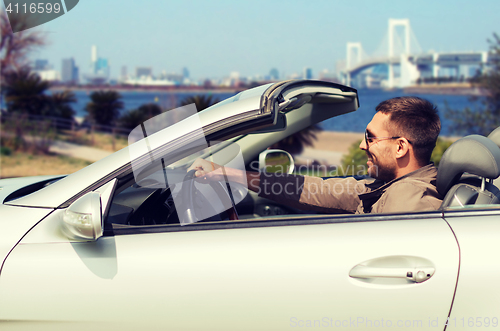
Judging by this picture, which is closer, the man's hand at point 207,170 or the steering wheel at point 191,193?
the steering wheel at point 191,193

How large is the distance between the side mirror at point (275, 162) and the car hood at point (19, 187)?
4.51 feet

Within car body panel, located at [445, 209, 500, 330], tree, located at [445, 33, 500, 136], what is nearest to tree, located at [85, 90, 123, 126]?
tree, located at [445, 33, 500, 136]

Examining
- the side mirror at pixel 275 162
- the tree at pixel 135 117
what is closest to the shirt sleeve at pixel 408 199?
the side mirror at pixel 275 162

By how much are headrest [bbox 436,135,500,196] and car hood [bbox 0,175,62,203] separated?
197 cm

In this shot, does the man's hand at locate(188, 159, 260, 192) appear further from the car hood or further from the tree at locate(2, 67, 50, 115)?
the tree at locate(2, 67, 50, 115)

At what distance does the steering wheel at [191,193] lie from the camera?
198 cm

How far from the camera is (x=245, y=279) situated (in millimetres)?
1576

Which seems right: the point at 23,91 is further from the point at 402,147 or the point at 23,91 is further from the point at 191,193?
the point at 402,147

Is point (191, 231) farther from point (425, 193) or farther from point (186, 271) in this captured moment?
point (425, 193)

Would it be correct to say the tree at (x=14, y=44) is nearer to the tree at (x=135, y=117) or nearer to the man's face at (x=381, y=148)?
the tree at (x=135, y=117)

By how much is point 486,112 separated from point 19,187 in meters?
15.3

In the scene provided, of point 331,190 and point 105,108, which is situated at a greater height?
point 331,190

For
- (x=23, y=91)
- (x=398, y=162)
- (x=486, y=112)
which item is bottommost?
(x=486, y=112)

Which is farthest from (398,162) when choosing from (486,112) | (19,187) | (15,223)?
(486,112)
